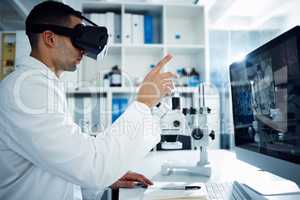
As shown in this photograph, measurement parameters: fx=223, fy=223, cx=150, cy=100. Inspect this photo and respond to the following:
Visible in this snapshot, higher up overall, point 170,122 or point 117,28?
point 117,28

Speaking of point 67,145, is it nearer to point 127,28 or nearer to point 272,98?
point 272,98

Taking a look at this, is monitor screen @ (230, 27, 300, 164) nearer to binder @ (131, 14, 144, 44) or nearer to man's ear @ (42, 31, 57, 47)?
man's ear @ (42, 31, 57, 47)

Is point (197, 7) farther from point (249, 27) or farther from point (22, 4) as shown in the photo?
point (22, 4)

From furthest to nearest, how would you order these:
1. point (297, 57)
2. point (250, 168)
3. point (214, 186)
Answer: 1. point (250, 168)
2. point (214, 186)
3. point (297, 57)

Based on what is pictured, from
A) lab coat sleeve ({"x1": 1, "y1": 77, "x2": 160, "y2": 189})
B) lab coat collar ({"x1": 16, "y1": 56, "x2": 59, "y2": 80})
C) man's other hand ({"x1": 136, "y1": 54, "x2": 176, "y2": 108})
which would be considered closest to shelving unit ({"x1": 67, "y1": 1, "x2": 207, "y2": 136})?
lab coat collar ({"x1": 16, "y1": 56, "x2": 59, "y2": 80})

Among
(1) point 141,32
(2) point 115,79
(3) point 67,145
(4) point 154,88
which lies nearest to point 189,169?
(4) point 154,88

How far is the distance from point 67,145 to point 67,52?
420 millimetres

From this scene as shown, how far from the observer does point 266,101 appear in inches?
31.3

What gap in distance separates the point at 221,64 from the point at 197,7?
1003 mm

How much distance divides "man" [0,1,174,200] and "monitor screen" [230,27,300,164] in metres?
0.34

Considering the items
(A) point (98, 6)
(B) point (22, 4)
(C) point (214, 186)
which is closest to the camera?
(C) point (214, 186)

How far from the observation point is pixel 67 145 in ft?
2.18

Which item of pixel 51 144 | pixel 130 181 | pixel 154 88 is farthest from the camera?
pixel 130 181

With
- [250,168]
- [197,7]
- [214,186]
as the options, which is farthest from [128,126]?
[197,7]
